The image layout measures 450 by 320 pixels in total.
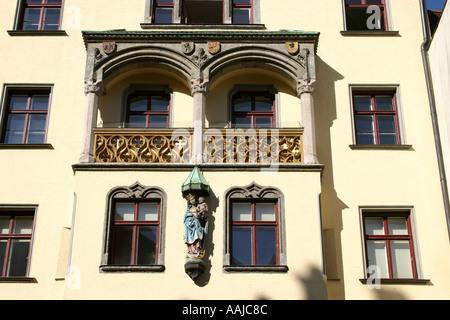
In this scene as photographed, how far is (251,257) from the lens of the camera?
1430 cm

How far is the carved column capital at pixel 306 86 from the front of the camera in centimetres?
1588

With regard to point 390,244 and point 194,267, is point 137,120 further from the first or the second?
point 390,244

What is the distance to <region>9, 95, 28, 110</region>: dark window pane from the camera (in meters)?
16.7

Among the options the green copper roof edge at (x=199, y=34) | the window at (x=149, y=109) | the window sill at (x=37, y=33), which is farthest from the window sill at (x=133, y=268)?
the window sill at (x=37, y=33)

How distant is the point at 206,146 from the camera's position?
15273mm

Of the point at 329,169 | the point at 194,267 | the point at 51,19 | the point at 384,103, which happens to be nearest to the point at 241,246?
the point at 194,267

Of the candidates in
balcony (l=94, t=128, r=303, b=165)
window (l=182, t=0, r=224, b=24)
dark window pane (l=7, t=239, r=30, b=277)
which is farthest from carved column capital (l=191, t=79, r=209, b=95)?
dark window pane (l=7, t=239, r=30, b=277)

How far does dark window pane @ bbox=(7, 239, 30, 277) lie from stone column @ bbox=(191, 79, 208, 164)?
12.4 ft

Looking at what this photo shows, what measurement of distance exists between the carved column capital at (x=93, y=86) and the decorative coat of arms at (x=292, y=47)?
4027 millimetres

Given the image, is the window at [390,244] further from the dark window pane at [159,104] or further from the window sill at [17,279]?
the window sill at [17,279]

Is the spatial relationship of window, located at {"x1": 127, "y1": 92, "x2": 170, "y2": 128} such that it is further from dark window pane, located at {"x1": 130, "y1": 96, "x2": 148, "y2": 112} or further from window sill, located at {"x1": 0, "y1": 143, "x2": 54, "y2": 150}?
window sill, located at {"x1": 0, "y1": 143, "x2": 54, "y2": 150}
